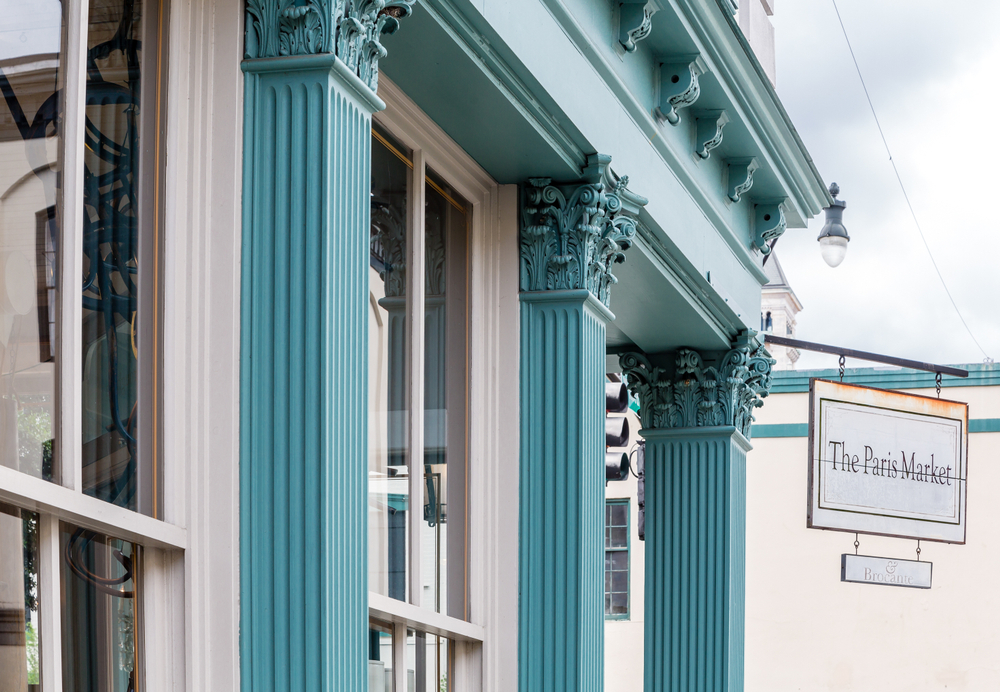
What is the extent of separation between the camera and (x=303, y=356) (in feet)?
10.8

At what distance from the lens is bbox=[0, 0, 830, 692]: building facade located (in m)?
2.95

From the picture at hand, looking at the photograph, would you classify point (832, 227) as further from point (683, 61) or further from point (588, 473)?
point (588, 473)

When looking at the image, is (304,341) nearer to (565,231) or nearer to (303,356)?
(303,356)

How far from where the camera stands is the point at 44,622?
278 centimetres

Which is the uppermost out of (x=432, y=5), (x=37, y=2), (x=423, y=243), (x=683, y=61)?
(x=683, y=61)

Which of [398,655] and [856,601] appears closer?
[398,655]

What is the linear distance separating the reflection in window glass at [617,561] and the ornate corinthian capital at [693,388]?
9.99 metres

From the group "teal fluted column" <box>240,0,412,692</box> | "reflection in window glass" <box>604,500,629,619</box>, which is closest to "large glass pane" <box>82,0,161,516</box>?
"teal fluted column" <box>240,0,412,692</box>

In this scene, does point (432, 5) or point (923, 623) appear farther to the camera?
point (923, 623)

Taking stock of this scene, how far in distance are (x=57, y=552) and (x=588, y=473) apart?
302 centimetres

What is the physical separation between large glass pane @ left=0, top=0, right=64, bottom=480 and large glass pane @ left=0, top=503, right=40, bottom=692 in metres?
0.13

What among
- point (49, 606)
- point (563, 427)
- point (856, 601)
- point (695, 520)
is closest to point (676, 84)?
point (563, 427)

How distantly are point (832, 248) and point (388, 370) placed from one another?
12.9 meters

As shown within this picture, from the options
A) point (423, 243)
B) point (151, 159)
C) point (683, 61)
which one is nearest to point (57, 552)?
point (151, 159)
